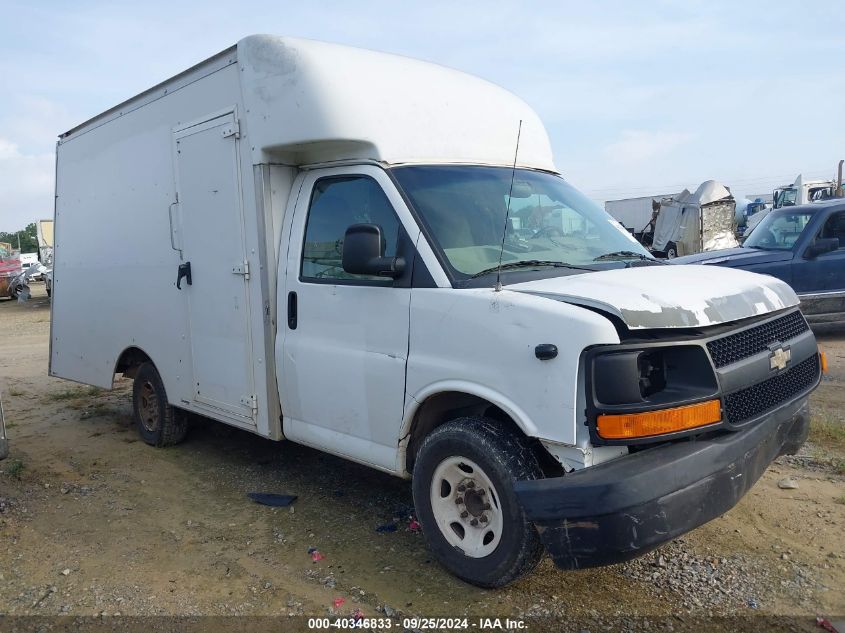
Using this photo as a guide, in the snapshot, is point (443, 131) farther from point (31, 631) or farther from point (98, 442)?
point (98, 442)

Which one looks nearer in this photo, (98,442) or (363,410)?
(363,410)

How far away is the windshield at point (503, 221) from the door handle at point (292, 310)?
1.08 meters

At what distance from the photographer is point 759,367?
337cm

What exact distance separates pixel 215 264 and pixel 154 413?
205 cm

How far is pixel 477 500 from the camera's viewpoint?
360 centimetres

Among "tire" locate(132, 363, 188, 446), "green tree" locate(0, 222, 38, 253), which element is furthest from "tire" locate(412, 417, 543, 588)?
"green tree" locate(0, 222, 38, 253)

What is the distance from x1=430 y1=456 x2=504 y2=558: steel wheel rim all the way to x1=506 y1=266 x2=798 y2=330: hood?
3.17ft

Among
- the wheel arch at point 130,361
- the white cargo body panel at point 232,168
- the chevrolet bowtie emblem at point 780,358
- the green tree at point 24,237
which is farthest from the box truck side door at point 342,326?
the green tree at point 24,237

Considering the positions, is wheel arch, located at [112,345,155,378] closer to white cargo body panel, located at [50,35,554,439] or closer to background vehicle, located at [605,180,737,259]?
white cargo body panel, located at [50,35,554,439]

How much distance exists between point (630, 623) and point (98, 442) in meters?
5.30

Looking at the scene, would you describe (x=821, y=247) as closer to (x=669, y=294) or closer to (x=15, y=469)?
(x=669, y=294)

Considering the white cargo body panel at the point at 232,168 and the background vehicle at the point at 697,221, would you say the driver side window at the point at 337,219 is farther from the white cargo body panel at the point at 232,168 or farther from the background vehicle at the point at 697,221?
the background vehicle at the point at 697,221

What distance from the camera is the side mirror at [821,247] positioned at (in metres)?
9.49

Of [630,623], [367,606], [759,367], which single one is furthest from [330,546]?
[759,367]
